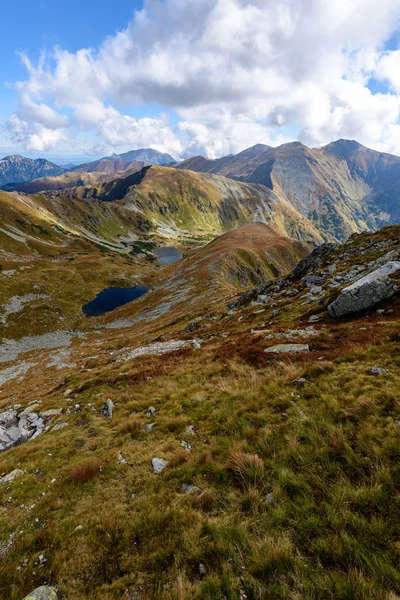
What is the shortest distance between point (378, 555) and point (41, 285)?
12600cm

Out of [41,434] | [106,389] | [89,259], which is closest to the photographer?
[41,434]

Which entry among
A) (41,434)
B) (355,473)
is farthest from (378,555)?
(41,434)

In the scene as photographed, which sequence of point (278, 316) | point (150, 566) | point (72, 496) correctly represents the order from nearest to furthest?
1. point (150, 566)
2. point (72, 496)
3. point (278, 316)

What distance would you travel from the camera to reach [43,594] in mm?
5781

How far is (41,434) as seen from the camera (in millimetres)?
15703

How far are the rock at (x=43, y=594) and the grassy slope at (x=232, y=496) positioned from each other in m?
0.26

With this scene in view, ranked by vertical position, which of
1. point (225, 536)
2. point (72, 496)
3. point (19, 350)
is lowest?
point (19, 350)

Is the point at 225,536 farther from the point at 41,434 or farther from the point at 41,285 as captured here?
the point at 41,285

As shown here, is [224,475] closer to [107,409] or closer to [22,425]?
[107,409]

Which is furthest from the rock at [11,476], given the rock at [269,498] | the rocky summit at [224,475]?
the rock at [269,498]

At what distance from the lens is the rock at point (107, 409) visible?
15.9m

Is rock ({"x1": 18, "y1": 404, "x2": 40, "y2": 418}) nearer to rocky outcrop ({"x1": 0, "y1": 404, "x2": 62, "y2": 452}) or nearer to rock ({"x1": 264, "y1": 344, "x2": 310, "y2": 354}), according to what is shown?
rocky outcrop ({"x1": 0, "y1": 404, "x2": 62, "y2": 452})

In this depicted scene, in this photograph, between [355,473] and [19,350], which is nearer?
[355,473]

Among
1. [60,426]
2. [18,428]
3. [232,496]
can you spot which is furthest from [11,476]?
[232,496]
